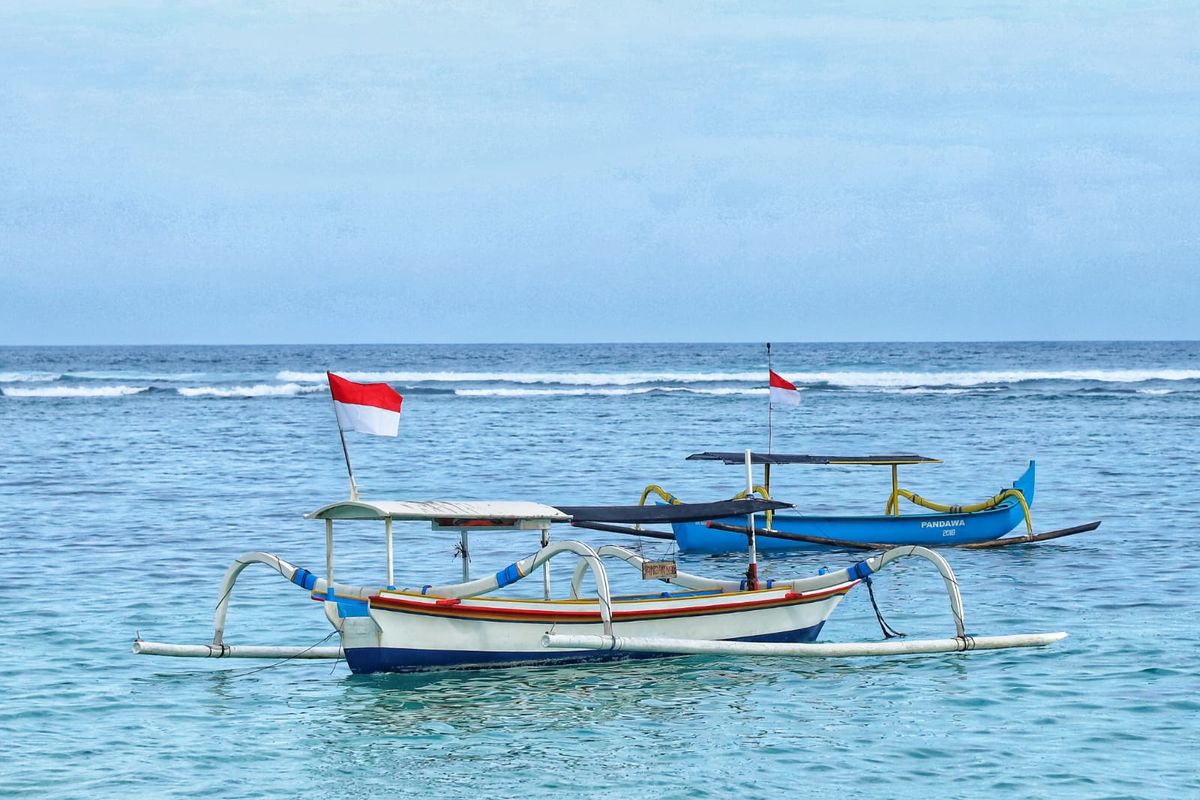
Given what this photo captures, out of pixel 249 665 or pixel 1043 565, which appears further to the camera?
pixel 1043 565

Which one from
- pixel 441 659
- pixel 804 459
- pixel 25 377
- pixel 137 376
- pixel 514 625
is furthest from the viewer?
Answer: pixel 137 376

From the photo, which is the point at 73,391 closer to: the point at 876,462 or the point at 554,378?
the point at 554,378

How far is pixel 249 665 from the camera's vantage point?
15.3 meters

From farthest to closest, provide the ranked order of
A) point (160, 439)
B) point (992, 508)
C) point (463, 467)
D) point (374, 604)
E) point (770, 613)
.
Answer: point (160, 439), point (463, 467), point (992, 508), point (770, 613), point (374, 604)

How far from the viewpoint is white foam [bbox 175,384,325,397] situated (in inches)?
3071

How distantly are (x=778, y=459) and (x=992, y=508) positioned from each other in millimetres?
4056

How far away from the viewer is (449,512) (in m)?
14.1

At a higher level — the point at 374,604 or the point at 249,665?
the point at 374,604

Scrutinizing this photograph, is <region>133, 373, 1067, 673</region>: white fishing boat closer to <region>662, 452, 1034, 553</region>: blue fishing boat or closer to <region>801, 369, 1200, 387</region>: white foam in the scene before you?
<region>662, 452, 1034, 553</region>: blue fishing boat

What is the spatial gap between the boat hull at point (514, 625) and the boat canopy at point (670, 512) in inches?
40.1

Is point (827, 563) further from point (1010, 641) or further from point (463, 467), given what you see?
point (463, 467)

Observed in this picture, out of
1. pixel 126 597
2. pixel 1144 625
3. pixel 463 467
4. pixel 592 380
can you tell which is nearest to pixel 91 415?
pixel 463 467

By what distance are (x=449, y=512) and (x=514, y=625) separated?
1.37 metres

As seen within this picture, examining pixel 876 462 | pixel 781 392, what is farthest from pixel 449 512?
pixel 876 462
